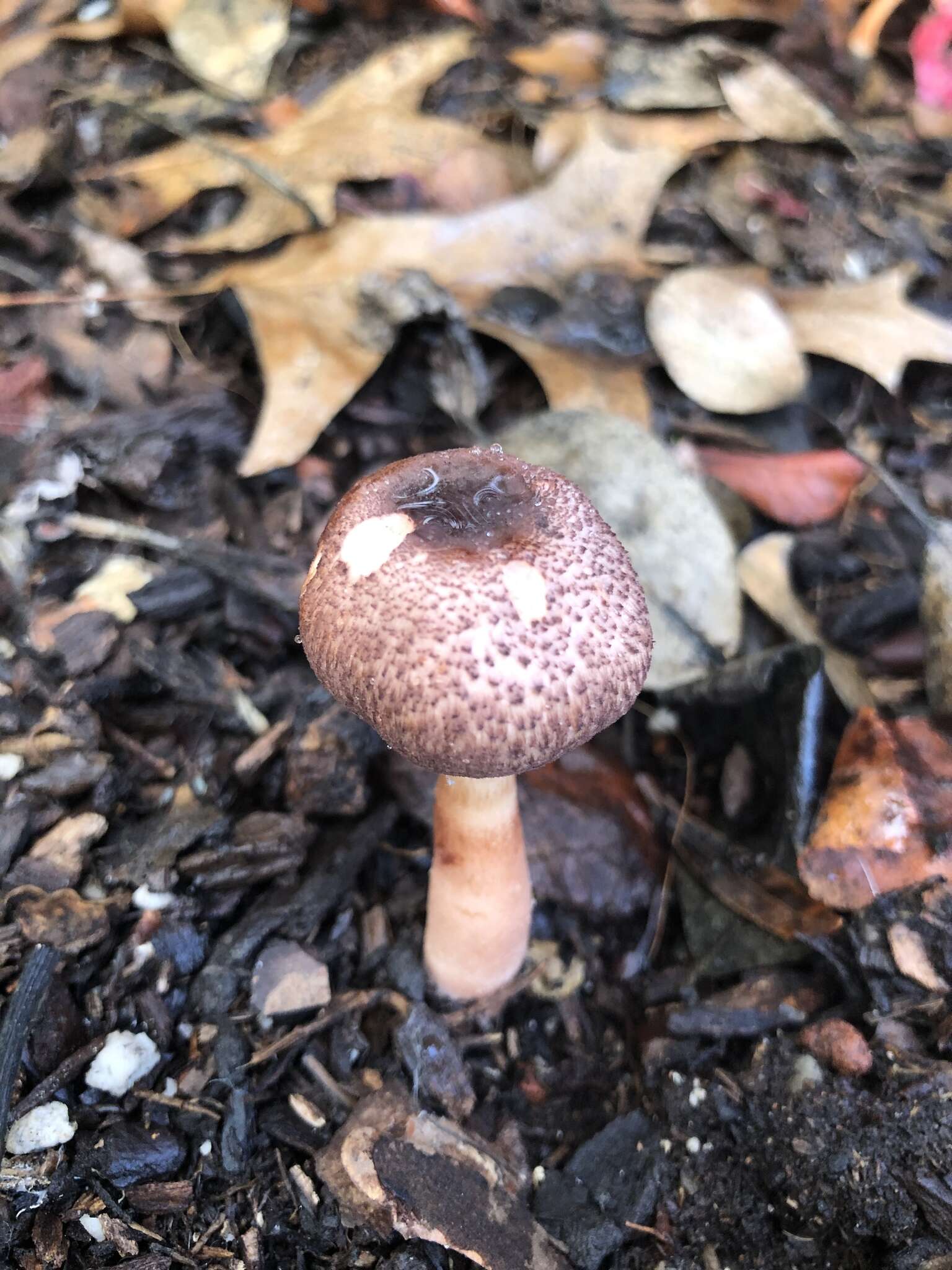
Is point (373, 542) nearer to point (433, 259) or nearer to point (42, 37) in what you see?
point (433, 259)

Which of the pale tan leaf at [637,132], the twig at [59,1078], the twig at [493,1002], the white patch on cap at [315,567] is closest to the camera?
the white patch on cap at [315,567]

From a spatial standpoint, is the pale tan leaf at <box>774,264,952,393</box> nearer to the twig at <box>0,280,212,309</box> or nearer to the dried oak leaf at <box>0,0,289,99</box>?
the twig at <box>0,280,212,309</box>

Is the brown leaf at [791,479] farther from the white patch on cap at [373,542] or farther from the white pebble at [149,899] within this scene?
the white pebble at [149,899]

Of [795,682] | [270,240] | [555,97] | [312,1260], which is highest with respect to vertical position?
[555,97]

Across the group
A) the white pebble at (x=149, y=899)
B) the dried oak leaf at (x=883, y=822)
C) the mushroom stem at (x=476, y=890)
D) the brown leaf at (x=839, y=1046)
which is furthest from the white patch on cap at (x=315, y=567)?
the brown leaf at (x=839, y=1046)

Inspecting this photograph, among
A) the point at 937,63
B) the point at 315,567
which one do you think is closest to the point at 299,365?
the point at 315,567

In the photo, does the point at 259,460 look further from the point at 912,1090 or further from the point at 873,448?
the point at 912,1090

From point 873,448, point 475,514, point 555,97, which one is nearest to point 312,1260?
point 475,514
